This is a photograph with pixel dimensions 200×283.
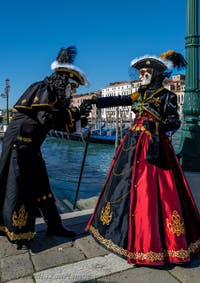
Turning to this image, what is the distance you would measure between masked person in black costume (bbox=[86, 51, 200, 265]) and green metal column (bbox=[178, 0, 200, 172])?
2.88 feet

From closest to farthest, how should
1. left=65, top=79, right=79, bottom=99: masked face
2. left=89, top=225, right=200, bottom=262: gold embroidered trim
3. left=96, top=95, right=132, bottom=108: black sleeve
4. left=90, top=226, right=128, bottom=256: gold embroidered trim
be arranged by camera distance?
left=89, top=225, right=200, bottom=262: gold embroidered trim, left=90, top=226, right=128, bottom=256: gold embroidered trim, left=65, top=79, right=79, bottom=99: masked face, left=96, top=95, right=132, bottom=108: black sleeve

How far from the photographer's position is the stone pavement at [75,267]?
7.27ft

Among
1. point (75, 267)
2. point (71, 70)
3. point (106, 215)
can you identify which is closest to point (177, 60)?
point (71, 70)

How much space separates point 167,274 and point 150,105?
148cm

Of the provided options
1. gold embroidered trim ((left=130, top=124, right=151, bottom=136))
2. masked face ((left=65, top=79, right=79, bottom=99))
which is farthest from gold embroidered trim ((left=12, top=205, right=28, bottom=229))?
gold embroidered trim ((left=130, top=124, right=151, bottom=136))

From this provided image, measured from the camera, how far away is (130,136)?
277cm

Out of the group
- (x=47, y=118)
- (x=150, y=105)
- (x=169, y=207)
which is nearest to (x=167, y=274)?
(x=169, y=207)

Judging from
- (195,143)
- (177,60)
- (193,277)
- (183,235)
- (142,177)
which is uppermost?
(177,60)

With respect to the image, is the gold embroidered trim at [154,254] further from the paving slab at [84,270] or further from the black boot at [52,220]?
the black boot at [52,220]

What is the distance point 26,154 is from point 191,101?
2.24 metres

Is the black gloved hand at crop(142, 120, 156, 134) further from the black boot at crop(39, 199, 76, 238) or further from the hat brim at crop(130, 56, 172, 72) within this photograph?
the black boot at crop(39, 199, 76, 238)

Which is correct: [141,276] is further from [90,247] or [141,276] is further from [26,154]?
[26,154]

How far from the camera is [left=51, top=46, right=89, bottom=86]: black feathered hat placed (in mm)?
2820

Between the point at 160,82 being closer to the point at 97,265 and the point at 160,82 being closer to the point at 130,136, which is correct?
the point at 130,136
